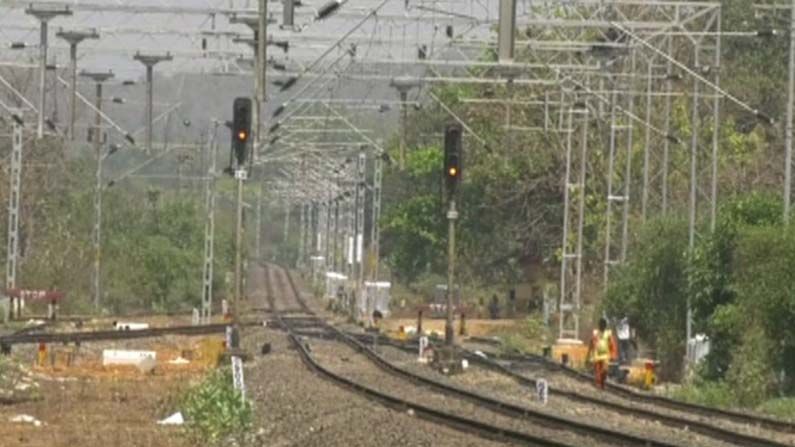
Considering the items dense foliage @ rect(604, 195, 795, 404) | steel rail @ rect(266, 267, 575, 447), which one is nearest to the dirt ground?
steel rail @ rect(266, 267, 575, 447)

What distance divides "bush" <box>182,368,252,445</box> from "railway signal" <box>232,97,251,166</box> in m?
11.2

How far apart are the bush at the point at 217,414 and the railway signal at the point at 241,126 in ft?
36.9

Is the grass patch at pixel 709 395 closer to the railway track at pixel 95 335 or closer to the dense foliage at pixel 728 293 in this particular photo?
the dense foliage at pixel 728 293

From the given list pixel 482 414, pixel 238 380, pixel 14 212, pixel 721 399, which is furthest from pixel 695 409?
pixel 14 212

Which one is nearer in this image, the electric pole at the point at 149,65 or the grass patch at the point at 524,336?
the grass patch at the point at 524,336

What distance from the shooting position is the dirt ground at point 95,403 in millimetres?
24062

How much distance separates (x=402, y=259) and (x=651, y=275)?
63549 millimetres

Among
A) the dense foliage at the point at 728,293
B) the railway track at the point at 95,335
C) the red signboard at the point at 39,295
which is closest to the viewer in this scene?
the dense foliage at the point at 728,293

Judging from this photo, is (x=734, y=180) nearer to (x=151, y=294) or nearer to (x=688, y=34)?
(x=151, y=294)

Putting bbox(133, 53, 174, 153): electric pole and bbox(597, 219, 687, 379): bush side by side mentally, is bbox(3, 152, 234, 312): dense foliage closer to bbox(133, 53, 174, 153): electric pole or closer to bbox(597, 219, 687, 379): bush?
bbox(133, 53, 174, 153): electric pole

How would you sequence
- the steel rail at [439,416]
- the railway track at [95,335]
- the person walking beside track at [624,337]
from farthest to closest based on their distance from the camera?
1. the person walking beside track at [624,337]
2. the railway track at [95,335]
3. the steel rail at [439,416]

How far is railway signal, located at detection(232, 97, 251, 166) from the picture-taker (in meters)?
38.1

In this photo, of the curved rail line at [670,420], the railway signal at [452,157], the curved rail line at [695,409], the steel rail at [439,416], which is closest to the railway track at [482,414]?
the steel rail at [439,416]

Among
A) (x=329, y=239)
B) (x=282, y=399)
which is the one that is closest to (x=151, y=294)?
(x=329, y=239)
